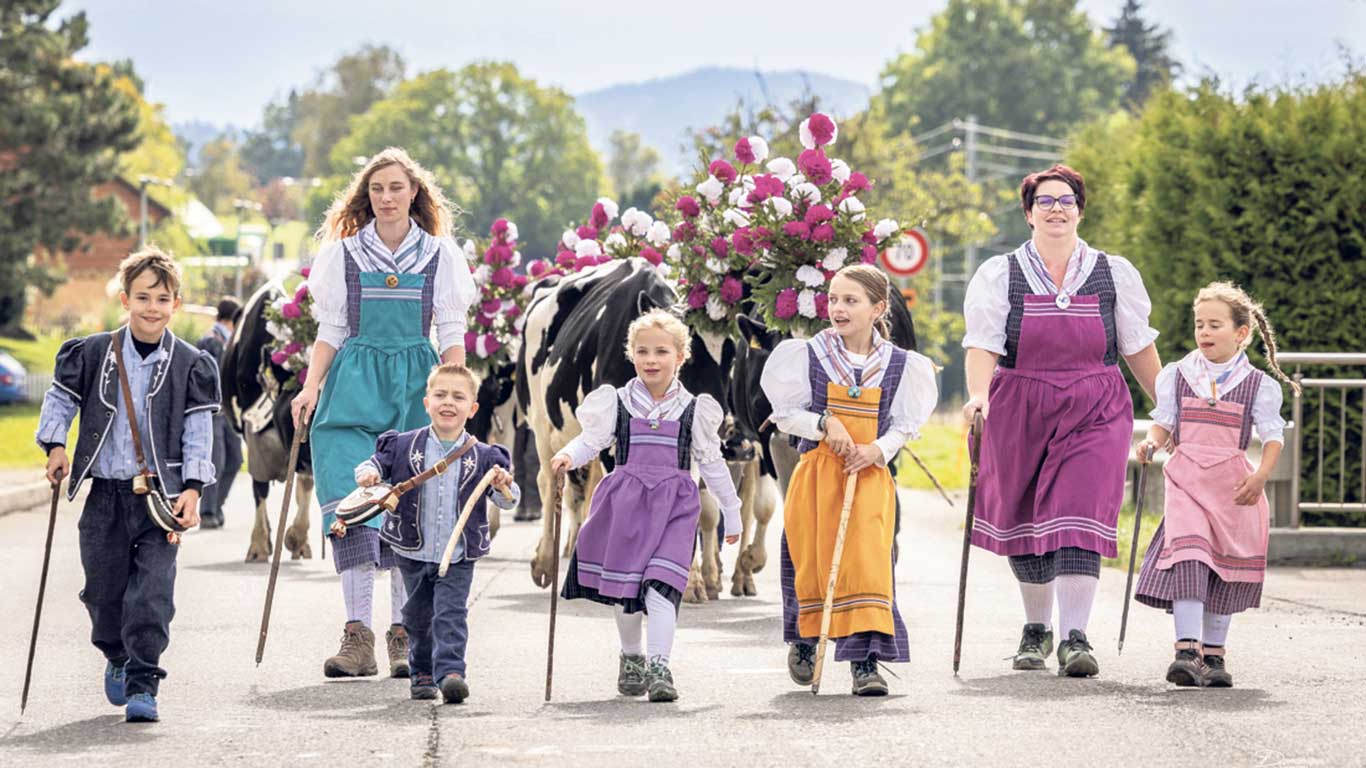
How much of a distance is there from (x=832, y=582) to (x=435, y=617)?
1.55 metres

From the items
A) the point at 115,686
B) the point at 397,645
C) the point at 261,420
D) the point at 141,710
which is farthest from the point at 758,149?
the point at 141,710

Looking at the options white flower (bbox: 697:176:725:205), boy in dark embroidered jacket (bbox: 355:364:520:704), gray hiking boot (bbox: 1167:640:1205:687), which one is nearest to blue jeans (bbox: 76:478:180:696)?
boy in dark embroidered jacket (bbox: 355:364:520:704)

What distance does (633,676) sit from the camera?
9.21 m

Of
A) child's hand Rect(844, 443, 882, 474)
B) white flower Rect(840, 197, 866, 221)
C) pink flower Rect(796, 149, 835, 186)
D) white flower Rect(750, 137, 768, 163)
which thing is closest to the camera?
child's hand Rect(844, 443, 882, 474)

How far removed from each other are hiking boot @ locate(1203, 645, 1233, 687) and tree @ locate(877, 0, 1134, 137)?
270 ft

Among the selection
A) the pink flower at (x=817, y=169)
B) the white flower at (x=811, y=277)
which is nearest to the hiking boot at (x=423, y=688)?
the white flower at (x=811, y=277)

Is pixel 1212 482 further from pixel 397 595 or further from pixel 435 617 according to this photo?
pixel 397 595

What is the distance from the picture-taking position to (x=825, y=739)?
7973 mm

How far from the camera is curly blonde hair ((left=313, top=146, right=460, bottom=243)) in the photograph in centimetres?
1041

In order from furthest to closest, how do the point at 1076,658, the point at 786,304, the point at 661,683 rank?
the point at 786,304, the point at 1076,658, the point at 661,683

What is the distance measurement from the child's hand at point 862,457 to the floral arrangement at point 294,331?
7.72 m

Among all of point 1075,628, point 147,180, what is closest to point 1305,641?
point 1075,628

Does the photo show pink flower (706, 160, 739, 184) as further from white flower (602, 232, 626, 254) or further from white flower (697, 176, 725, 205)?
white flower (602, 232, 626, 254)

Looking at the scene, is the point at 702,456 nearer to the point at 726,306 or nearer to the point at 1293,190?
the point at 726,306
